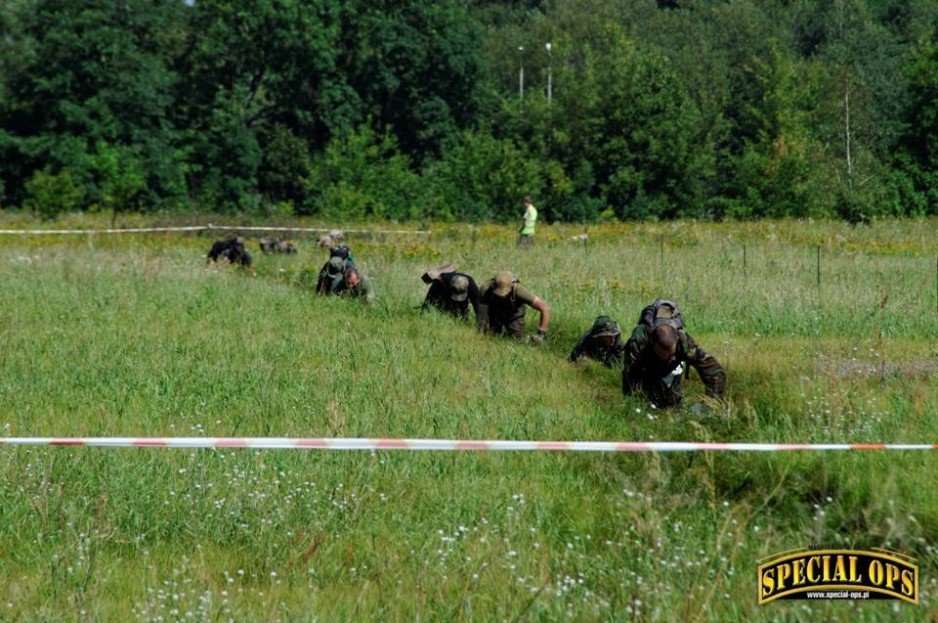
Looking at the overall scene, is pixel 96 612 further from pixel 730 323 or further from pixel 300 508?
pixel 730 323

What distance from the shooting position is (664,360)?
9484mm

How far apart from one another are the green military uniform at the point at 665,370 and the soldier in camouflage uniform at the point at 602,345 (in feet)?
5.45

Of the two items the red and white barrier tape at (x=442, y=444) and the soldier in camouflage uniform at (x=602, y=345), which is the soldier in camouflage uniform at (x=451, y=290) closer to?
the soldier in camouflage uniform at (x=602, y=345)

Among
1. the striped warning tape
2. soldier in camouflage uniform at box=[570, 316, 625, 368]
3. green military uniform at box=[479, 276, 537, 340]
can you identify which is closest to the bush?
the striped warning tape

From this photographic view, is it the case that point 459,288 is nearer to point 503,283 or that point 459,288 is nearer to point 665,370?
point 503,283

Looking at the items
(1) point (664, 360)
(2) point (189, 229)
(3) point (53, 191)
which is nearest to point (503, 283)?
(1) point (664, 360)

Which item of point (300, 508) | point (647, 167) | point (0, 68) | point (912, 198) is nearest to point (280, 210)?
point (0, 68)

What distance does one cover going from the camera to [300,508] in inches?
264

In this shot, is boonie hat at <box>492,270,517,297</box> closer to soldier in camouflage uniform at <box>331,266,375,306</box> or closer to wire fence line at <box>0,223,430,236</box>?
soldier in camouflage uniform at <box>331,266,375,306</box>

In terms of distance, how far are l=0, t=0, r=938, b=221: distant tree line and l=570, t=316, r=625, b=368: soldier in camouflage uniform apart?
117ft

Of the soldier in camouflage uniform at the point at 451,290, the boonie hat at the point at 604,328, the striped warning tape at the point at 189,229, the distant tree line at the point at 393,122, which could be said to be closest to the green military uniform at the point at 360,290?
the soldier in camouflage uniform at the point at 451,290

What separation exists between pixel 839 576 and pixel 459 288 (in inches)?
385

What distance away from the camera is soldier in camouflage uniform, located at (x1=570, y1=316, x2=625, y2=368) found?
1204 cm

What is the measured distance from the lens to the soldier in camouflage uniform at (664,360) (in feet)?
30.4
